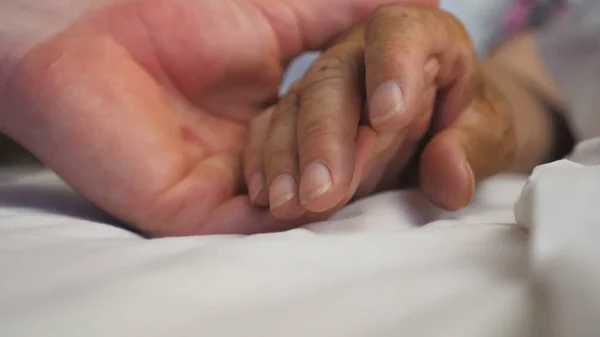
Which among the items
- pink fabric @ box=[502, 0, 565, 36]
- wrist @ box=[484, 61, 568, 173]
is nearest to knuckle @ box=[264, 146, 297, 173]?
wrist @ box=[484, 61, 568, 173]

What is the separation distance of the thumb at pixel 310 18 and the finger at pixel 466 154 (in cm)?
13

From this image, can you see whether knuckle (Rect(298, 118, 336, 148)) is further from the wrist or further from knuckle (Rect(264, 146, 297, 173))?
the wrist

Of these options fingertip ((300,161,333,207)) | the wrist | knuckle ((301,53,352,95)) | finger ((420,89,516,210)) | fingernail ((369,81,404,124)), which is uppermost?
fingernail ((369,81,404,124))

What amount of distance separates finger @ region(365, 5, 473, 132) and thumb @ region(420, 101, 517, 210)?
1.2 inches

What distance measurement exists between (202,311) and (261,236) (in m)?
0.10

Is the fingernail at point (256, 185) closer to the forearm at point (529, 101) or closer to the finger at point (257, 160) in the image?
the finger at point (257, 160)

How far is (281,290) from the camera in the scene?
0.28m

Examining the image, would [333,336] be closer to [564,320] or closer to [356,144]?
[564,320]

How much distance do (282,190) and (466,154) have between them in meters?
0.17

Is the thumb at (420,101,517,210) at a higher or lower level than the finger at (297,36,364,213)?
lower

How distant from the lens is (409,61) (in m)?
0.41

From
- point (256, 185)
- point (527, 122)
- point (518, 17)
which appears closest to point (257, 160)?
point (256, 185)

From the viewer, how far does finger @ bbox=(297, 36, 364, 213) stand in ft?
1.28

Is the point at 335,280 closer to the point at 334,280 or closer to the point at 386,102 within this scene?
the point at 334,280
